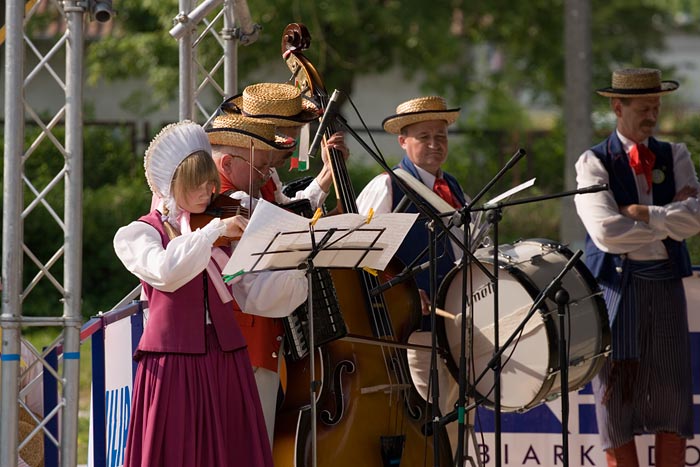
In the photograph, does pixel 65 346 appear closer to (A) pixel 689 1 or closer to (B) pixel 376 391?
(B) pixel 376 391

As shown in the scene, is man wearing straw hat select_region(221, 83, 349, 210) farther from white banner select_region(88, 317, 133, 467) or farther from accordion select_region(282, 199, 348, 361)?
white banner select_region(88, 317, 133, 467)

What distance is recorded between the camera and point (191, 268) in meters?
4.35

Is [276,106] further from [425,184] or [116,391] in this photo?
[116,391]

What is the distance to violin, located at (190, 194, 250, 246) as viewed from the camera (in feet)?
15.2

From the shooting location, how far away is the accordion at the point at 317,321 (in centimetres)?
501

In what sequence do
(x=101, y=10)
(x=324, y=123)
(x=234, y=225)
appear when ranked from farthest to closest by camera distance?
(x=101, y=10)
(x=324, y=123)
(x=234, y=225)

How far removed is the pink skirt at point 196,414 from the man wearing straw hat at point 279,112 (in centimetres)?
94

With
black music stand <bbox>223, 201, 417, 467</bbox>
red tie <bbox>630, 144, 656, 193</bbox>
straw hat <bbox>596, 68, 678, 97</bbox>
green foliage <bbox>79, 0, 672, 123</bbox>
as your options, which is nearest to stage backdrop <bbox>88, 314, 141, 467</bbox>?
black music stand <bbox>223, 201, 417, 467</bbox>

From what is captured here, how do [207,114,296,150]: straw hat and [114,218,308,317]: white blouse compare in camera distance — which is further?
[207,114,296,150]: straw hat

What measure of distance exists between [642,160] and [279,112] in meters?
2.11

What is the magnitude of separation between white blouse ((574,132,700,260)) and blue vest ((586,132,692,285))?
0.03 meters

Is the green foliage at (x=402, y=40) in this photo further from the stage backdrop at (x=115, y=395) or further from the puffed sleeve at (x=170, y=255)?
the puffed sleeve at (x=170, y=255)

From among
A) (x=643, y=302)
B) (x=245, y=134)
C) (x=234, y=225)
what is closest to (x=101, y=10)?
(x=245, y=134)

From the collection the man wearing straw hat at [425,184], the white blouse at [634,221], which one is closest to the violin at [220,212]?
the man wearing straw hat at [425,184]
